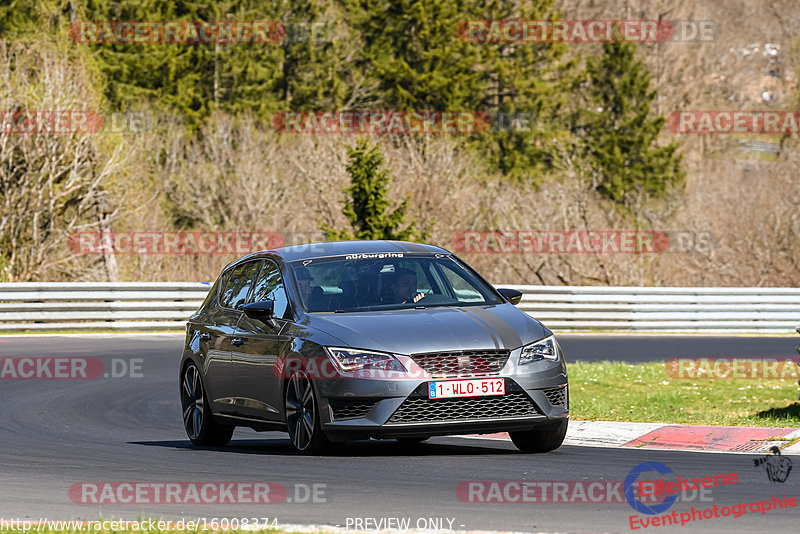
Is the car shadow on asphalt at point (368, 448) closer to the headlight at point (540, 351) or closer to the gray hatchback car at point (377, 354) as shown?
the gray hatchback car at point (377, 354)

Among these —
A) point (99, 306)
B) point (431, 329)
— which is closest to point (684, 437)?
point (431, 329)

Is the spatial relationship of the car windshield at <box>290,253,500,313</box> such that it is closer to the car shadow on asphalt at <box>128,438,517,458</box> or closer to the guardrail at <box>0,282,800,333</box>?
the car shadow on asphalt at <box>128,438,517,458</box>

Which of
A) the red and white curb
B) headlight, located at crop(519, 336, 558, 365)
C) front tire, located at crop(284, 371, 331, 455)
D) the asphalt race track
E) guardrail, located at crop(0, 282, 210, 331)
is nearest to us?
the asphalt race track

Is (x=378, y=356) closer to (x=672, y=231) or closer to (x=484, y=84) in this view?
(x=672, y=231)

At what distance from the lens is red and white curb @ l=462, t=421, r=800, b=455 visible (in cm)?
1047

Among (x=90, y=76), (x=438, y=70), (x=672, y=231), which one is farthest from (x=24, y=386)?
(x=438, y=70)

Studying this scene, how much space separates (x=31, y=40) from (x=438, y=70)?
27.8m

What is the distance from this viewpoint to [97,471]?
9.60 metres

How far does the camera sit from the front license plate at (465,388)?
934 centimetres

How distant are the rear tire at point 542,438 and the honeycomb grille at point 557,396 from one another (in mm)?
155

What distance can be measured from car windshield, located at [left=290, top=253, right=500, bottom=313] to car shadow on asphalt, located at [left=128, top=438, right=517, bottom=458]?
112 cm

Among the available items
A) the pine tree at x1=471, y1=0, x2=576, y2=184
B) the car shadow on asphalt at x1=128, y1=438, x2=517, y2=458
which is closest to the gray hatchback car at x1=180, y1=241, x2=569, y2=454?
the car shadow on asphalt at x1=128, y1=438, x2=517, y2=458

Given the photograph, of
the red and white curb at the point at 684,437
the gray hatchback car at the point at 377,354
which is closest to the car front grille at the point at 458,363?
the gray hatchback car at the point at 377,354

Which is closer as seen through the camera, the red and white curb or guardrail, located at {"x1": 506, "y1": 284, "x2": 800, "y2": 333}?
the red and white curb
